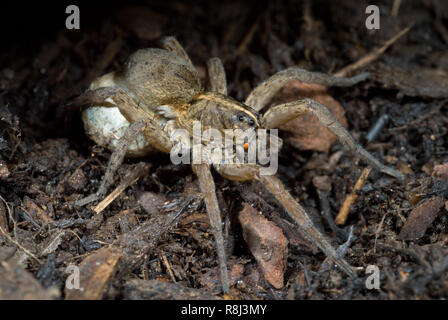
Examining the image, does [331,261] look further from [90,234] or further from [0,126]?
[0,126]

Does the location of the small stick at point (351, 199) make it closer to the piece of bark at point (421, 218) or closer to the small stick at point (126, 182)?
the piece of bark at point (421, 218)

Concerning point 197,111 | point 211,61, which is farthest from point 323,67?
point 197,111

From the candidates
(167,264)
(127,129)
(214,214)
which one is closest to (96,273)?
(167,264)

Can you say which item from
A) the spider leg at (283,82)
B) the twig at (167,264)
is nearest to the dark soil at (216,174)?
the twig at (167,264)

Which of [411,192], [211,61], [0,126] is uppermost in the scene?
[211,61]

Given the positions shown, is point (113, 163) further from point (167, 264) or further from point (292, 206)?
point (292, 206)
